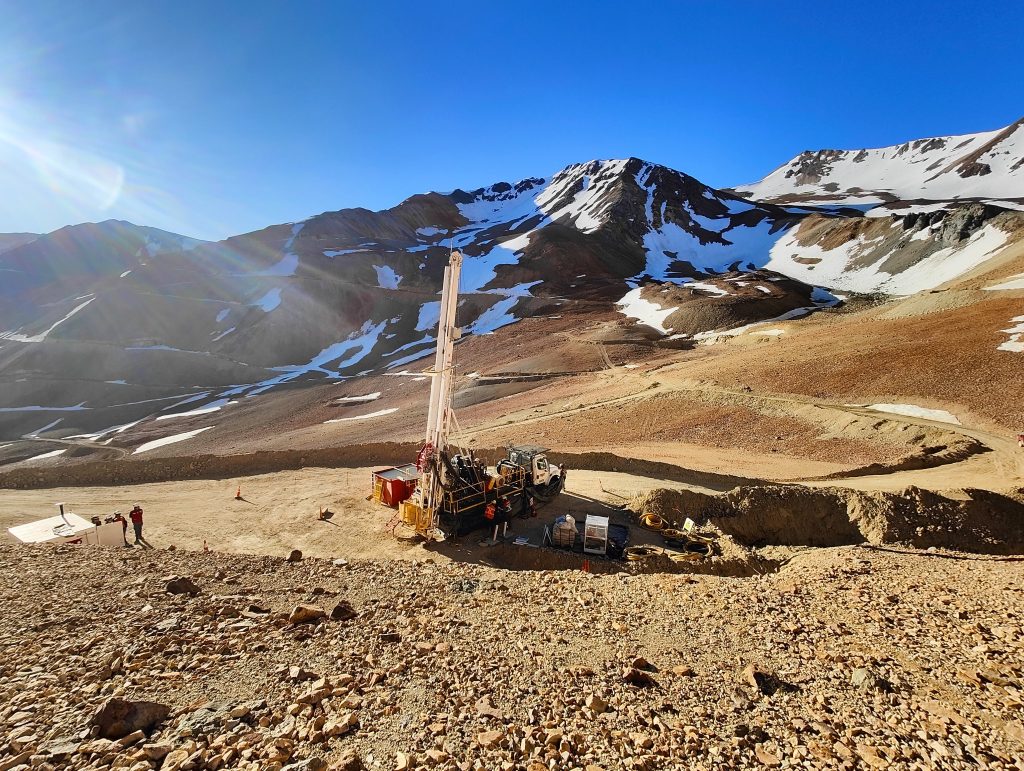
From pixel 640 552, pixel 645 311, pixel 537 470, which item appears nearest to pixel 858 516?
pixel 640 552

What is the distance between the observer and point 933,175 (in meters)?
158

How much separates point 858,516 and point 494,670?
45.9ft

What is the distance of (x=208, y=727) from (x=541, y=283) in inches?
3403

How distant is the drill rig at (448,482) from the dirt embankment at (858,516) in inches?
205

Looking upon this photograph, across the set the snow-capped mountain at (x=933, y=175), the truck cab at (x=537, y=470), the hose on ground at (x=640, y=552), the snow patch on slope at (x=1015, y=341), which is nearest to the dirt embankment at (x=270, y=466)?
the truck cab at (x=537, y=470)

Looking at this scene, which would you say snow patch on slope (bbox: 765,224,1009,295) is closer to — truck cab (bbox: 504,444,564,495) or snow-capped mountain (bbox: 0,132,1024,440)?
snow-capped mountain (bbox: 0,132,1024,440)

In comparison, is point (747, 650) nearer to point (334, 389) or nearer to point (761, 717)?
point (761, 717)

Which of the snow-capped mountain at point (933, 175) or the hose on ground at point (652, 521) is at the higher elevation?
the snow-capped mountain at point (933, 175)

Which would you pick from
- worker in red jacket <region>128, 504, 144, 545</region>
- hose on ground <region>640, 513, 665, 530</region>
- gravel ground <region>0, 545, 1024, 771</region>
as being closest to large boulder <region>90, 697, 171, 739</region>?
gravel ground <region>0, 545, 1024, 771</region>

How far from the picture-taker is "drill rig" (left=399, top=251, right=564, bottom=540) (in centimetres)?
1510

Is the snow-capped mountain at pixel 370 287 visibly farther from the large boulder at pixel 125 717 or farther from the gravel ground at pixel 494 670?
the large boulder at pixel 125 717

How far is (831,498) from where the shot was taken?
50.5 ft

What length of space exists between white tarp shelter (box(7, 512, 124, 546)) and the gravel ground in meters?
5.72

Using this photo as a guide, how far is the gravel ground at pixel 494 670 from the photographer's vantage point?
4.48m
